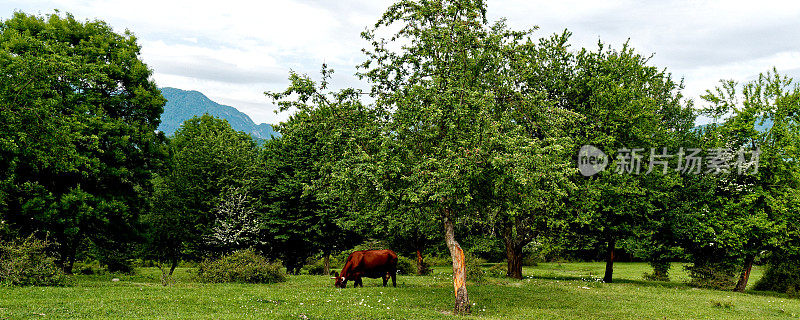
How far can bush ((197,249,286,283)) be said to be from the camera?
30.3m

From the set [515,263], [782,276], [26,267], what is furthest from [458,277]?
[782,276]

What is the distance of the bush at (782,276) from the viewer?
119ft

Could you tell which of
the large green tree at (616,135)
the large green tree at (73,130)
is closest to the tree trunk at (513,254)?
the large green tree at (616,135)

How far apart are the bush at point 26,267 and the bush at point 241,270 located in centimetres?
796

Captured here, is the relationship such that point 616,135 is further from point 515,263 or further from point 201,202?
point 201,202

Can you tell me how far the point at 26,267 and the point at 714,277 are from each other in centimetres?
4729

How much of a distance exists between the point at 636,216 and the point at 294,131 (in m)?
29.0

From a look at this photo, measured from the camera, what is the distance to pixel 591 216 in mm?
34594

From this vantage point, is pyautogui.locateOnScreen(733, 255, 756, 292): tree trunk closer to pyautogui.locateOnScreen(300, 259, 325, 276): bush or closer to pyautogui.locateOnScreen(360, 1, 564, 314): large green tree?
pyautogui.locateOnScreen(360, 1, 564, 314): large green tree

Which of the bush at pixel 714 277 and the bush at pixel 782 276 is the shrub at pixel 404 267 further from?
the bush at pixel 782 276

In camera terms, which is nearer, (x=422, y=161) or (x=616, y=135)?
(x=422, y=161)

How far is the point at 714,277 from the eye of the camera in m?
37.6

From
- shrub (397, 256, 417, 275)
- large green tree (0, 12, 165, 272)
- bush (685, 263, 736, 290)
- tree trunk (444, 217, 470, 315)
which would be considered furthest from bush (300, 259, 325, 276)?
bush (685, 263, 736, 290)

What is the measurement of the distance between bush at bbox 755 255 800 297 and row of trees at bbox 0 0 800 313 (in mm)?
748
